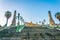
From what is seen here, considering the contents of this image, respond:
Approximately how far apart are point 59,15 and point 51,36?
3789 centimetres

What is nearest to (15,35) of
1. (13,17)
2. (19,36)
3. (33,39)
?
(19,36)

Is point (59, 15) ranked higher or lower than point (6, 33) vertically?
higher

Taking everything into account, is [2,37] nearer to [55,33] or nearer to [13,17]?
[55,33]

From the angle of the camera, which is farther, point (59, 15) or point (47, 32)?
point (59, 15)

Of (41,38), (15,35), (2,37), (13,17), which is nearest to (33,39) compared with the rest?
(41,38)

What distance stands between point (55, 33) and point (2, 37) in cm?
1028

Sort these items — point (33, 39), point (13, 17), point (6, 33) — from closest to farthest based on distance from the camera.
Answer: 1. point (33, 39)
2. point (6, 33)
3. point (13, 17)

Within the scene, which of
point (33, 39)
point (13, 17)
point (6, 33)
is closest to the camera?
point (33, 39)

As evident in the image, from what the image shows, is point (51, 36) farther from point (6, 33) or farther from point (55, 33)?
point (6, 33)

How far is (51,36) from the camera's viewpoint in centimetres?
3281

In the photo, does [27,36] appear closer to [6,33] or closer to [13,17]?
[6,33]

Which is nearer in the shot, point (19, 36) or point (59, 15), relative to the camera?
point (19, 36)

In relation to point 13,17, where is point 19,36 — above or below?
below

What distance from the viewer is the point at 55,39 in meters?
31.8
